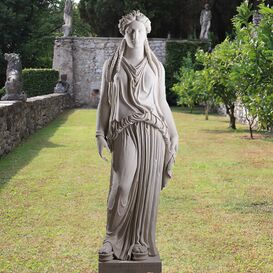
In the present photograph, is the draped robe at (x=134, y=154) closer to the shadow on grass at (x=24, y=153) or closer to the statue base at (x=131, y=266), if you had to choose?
the statue base at (x=131, y=266)

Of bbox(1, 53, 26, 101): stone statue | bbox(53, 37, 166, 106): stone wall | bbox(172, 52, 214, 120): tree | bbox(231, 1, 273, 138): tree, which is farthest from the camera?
bbox(53, 37, 166, 106): stone wall

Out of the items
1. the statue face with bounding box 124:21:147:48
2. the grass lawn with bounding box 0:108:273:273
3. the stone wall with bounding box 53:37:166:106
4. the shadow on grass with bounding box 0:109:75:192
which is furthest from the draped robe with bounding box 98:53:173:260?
the stone wall with bounding box 53:37:166:106

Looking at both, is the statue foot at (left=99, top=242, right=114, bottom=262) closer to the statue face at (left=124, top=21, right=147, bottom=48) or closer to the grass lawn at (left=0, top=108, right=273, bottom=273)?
the grass lawn at (left=0, top=108, right=273, bottom=273)

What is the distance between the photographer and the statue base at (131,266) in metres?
4.27

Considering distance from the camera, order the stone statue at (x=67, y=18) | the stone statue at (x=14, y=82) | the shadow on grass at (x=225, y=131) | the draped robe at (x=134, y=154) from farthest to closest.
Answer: the stone statue at (x=67, y=18) → the shadow on grass at (x=225, y=131) → the stone statue at (x=14, y=82) → the draped robe at (x=134, y=154)

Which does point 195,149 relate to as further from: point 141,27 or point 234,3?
point 234,3

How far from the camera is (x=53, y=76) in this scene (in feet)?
101

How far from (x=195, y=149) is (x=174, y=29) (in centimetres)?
2296

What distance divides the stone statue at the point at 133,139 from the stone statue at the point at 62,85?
25345mm

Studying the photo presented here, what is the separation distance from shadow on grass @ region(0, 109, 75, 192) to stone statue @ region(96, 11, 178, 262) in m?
4.84

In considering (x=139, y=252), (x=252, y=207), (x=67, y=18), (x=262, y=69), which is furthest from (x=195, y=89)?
(x=67, y=18)

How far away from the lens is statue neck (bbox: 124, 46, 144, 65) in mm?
4359

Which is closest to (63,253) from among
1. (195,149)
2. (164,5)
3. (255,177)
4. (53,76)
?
(255,177)

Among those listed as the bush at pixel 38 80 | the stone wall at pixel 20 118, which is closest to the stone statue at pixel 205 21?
the bush at pixel 38 80
